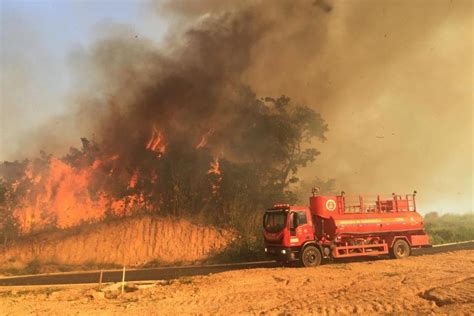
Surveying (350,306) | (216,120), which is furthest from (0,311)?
(216,120)

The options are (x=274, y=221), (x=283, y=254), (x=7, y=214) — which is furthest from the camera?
(x=7, y=214)

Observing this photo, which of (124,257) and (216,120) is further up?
(216,120)

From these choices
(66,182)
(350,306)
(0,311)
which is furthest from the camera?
(66,182)

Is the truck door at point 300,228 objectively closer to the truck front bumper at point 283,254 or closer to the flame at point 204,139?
the truck front bumper at point 283,254

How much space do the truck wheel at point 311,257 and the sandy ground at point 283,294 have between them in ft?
4.72

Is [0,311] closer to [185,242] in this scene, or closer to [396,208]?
[185,242]

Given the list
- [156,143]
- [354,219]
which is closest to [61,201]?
[156,143]

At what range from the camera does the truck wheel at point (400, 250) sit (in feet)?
58.0

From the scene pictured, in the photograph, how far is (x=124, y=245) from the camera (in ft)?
74.4

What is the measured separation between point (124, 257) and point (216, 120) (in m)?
11.5

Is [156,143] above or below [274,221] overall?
above

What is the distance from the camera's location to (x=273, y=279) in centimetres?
1249

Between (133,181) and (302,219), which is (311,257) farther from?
(133,181)

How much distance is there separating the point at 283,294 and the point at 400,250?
10.2 meters
